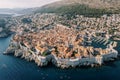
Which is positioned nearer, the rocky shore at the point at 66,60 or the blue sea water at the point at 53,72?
the blue sea water at the point at 53,72

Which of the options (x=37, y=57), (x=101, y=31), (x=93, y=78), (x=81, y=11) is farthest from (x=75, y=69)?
(x=81, y=11)

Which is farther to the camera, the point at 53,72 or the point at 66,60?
the point at 66,60

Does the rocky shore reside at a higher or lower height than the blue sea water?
higher

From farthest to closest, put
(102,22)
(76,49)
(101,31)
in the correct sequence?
1. (102,22)
2. (101,31)
3. (76,49)

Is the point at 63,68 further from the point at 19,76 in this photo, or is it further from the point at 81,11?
the point at 81,11

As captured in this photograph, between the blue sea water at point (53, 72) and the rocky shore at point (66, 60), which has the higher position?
the rocky shore at point (66, 60)

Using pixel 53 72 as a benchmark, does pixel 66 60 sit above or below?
above

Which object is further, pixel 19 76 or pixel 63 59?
pixel 63 59

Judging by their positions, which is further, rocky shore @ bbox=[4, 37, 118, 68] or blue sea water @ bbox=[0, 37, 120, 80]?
rocky shore @ bbox=[4, 37, 118, 68]
